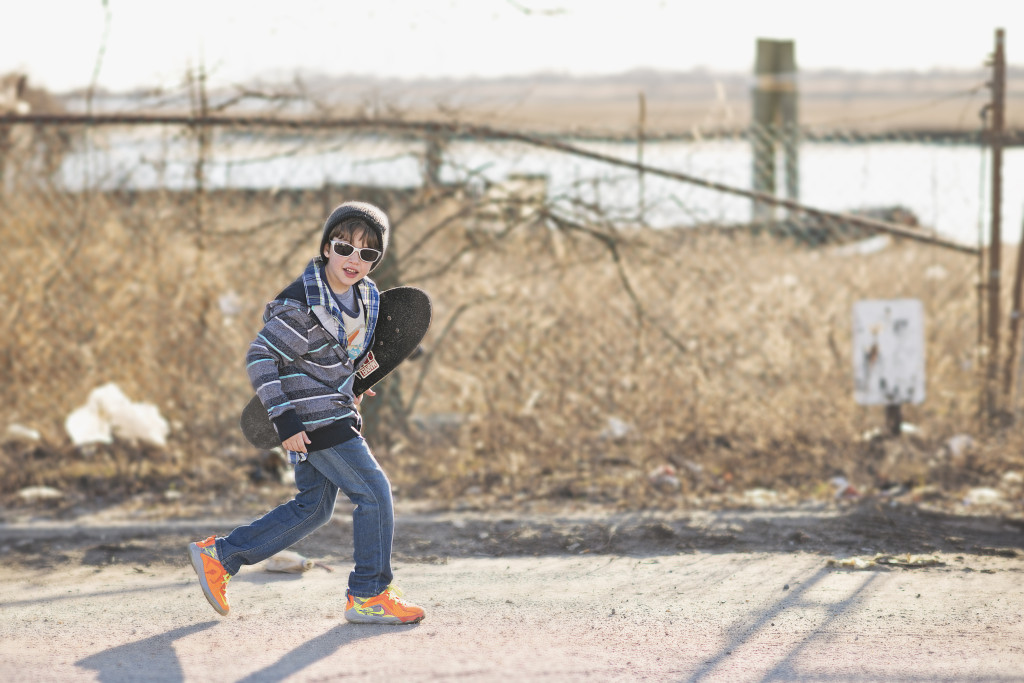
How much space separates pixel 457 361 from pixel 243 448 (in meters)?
1.35

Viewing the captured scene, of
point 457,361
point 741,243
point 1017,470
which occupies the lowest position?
point 1017,470

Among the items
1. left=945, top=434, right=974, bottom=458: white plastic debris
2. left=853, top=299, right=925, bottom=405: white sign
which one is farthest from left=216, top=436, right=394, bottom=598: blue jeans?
left=945, top=434, right=974, bottom=458: white plastic debris

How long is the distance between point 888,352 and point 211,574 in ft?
13.5

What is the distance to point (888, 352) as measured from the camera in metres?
5.96

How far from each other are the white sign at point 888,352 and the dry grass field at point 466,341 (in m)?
0.19

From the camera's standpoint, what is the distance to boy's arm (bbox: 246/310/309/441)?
3195mm

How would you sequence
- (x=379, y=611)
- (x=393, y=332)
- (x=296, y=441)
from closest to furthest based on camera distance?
1. (x=296, y=441)
2. (x=379, y=611)
3. (x=393, y=332)

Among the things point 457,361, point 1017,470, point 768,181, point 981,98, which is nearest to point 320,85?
point 457,361

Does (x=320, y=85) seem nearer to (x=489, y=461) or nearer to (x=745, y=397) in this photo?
(x=489, y=461)

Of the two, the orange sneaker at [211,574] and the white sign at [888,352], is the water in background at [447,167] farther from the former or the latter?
the orange sneaker at [211,574]

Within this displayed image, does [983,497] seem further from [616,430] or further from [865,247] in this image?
[865,247]

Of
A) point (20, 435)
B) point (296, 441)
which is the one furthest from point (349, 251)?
point (20, 435)

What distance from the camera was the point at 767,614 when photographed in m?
3.51

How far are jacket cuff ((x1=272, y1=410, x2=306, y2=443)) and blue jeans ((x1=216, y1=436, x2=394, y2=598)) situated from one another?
18 cm
